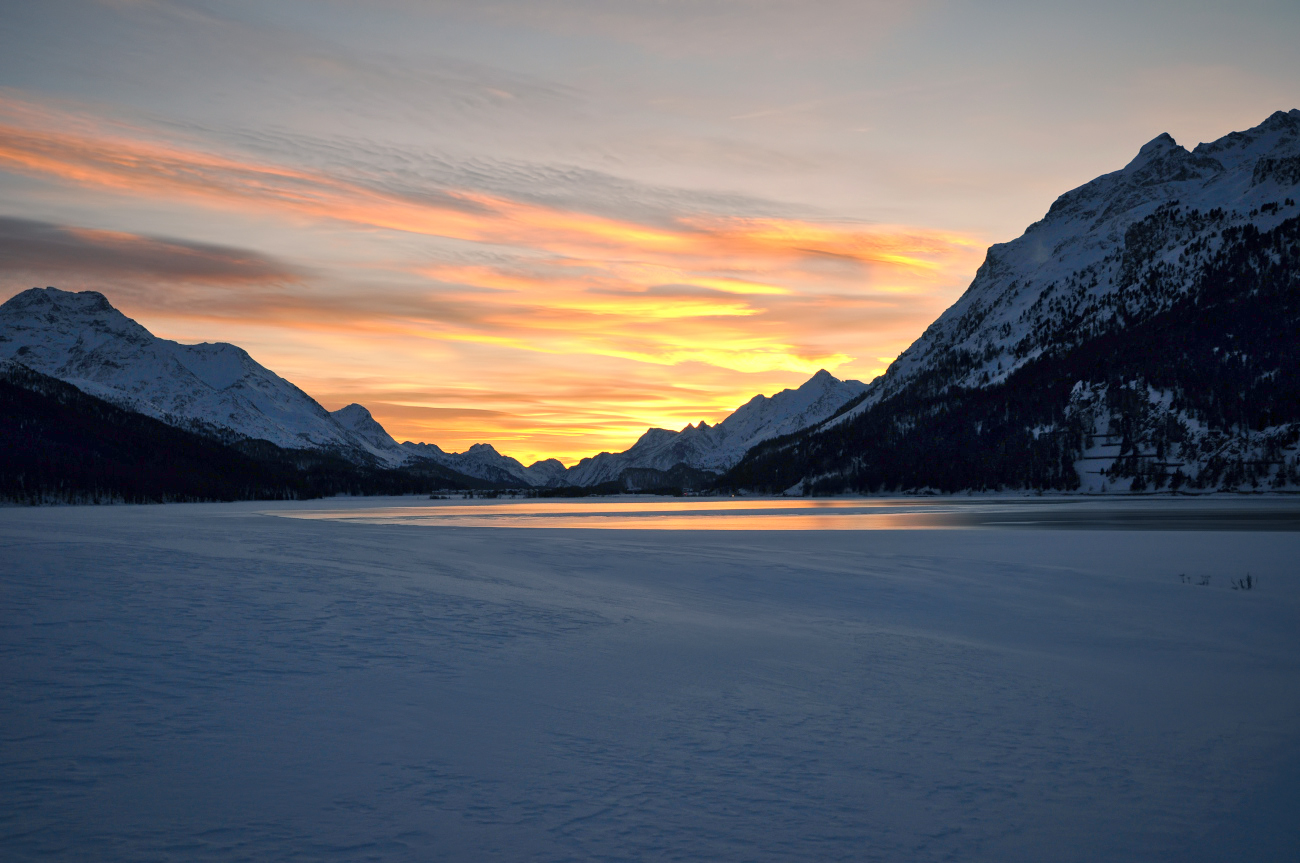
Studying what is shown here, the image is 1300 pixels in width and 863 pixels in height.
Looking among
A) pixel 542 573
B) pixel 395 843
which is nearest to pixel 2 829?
pixel 395 843

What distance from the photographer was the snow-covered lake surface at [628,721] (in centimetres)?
838

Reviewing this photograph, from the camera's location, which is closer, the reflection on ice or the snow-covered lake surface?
the snow-covered lake surface

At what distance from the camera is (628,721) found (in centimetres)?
1231

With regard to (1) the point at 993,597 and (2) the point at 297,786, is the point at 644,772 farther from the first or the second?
(1) the point at 993,597

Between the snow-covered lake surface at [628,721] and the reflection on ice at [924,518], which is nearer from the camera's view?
the snow-covered lake surface at [628,721]

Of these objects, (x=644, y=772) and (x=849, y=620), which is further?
(x=849, y=620)

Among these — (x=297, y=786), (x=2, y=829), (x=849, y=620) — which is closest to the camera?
(x=2, y=829)

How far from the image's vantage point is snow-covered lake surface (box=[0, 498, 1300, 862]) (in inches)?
330

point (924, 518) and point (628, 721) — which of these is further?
point (924, 518)

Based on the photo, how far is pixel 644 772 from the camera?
1013cm

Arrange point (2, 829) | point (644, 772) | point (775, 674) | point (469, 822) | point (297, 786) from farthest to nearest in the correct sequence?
1. point (775, 674)
2. point (644, 772)
3. point (297, 786)
4. point (469, 822)
5. point (2, 829)

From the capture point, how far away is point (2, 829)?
771cm

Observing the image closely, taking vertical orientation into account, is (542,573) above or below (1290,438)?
below

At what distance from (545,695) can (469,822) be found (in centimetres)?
502
